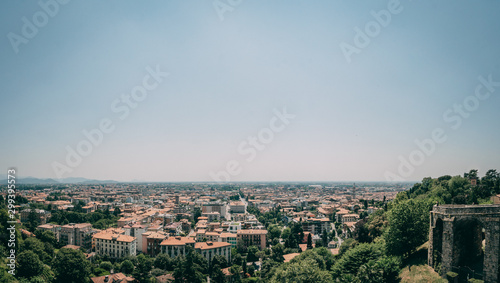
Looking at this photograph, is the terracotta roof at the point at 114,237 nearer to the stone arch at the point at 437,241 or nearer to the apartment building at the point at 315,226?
the apartment building at the point at 315,226

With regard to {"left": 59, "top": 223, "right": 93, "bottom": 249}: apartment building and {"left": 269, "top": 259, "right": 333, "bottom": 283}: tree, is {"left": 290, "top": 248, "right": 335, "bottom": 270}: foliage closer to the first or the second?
{"left": 269, "top": 259, "right": 333, "bottom": 283}: tree

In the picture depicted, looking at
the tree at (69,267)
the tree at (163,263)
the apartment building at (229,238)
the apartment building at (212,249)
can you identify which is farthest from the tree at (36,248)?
the apartment building at (229,238)

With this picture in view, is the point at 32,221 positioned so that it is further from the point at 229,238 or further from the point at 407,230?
the point at 407,230

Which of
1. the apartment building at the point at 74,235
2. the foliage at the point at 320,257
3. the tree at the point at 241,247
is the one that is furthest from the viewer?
the apartment building at the point at 74,235

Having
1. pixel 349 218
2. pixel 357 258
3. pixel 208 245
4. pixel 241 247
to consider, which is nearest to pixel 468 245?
pixel 357 258

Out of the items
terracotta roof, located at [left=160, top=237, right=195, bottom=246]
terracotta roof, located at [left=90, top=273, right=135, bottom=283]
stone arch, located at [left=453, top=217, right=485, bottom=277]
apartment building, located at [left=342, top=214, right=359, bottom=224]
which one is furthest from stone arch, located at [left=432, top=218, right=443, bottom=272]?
apartment building, located at [left=342, top=214, right=359, bottom=224]
